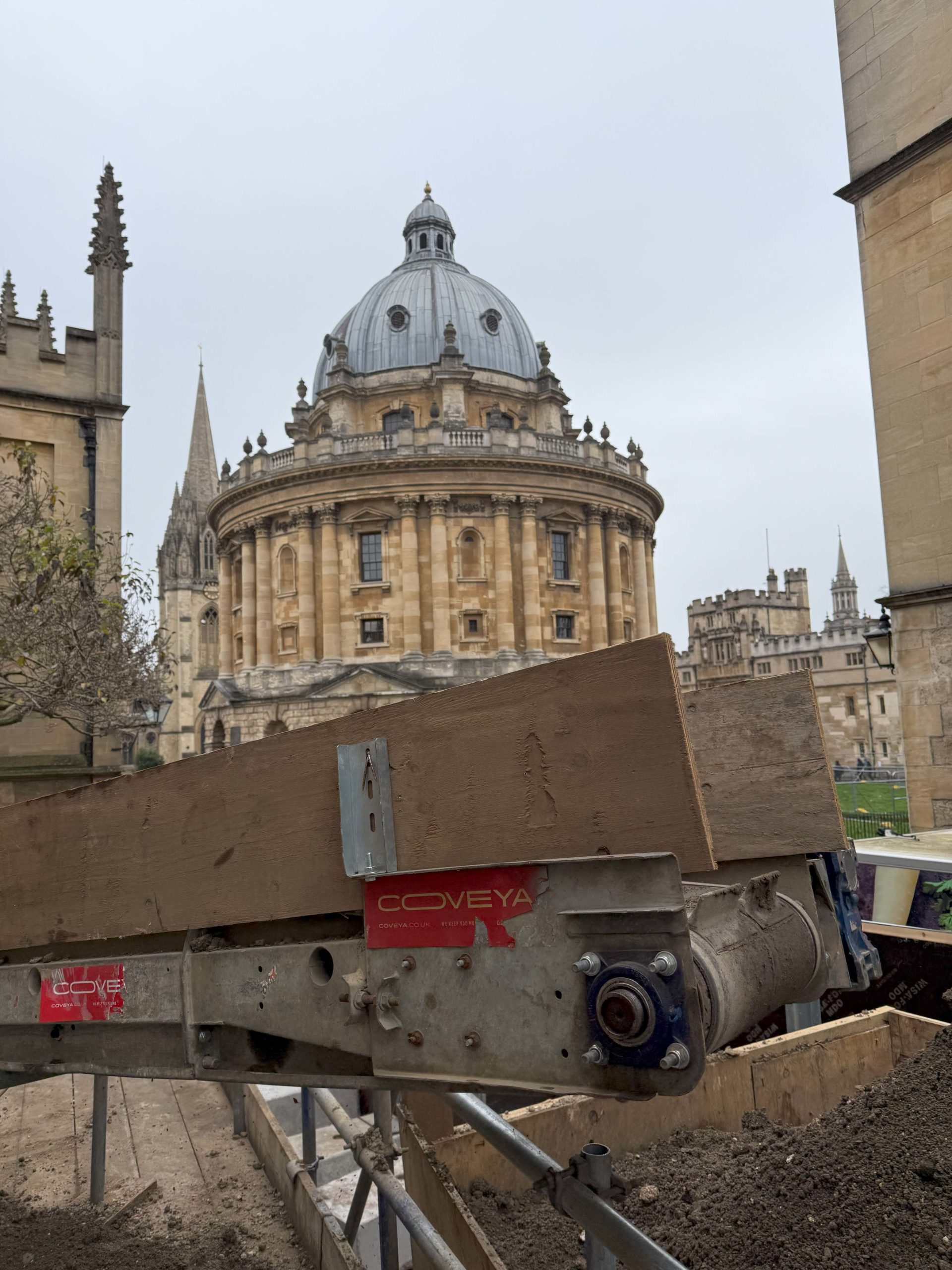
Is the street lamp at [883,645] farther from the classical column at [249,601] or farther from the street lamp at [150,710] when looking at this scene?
the classical column at [249,601]

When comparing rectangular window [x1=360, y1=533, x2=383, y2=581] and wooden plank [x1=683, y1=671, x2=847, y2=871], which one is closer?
wooden plank [x1=683, y1=671, x2=847, y2=871]

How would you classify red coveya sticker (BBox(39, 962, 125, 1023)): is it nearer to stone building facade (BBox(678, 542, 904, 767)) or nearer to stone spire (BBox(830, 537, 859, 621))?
stone building facade (BBox(678, 542, 904, 767))

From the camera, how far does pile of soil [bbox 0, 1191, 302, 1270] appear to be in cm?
418

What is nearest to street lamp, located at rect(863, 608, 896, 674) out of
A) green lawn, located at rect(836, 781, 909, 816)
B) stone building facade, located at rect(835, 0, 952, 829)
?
stone building facade, located at rect(835, 0, 952, 829)

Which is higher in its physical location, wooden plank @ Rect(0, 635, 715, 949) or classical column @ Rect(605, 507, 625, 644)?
classical column @ Rect(605, 507, 625, 644)

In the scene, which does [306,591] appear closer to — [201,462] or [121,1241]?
[121,1241]

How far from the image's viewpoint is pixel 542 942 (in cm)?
185

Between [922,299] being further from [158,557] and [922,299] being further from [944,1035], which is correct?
[158,557]

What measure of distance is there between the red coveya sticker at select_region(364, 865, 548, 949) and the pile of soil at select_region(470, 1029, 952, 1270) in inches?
105

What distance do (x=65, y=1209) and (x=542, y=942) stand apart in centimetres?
437

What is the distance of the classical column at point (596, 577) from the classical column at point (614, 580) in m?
0.50

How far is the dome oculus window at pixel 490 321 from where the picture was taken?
1955 inches

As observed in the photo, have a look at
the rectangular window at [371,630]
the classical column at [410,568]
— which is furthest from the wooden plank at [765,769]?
the rectangular window at [371,630]

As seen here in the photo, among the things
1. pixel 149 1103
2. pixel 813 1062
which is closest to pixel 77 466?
pixel 149 1103
